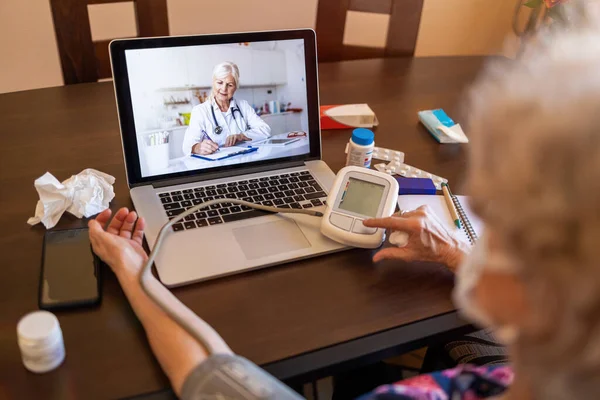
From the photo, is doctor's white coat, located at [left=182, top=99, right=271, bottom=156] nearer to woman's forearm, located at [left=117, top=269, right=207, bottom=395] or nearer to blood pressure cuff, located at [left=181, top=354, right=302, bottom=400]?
Result: woman's forearm, located at [left=117, top=269, right=207, bottom=395]

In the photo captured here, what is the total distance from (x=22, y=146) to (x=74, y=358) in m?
0.60

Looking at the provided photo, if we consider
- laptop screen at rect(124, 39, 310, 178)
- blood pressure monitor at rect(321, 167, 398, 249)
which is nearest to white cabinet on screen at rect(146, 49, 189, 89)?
laptop screen at rect(124, 39, 310, 178)

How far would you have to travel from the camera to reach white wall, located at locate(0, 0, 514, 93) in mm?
1900

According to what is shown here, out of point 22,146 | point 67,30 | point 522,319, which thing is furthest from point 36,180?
point 522,319

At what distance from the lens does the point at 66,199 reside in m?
0.94

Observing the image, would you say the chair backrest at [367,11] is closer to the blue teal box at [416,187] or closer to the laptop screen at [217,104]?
the laptop screen at [217,104]

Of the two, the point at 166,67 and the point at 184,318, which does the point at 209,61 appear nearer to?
the point at 166,67

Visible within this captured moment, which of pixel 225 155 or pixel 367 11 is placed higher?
pixel 367 11

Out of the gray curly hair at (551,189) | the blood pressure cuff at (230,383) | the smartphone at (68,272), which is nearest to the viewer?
the gray curly hair at (551,189)

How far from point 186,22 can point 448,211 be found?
4.88 ft

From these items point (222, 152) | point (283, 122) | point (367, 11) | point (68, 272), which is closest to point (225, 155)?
point (222, 152)

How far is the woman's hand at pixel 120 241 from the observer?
2.66 ft

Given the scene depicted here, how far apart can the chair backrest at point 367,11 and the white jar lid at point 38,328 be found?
132 centimetres

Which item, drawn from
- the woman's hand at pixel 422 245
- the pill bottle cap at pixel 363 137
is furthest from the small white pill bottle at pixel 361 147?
the woman's hand at pixel 422 245
